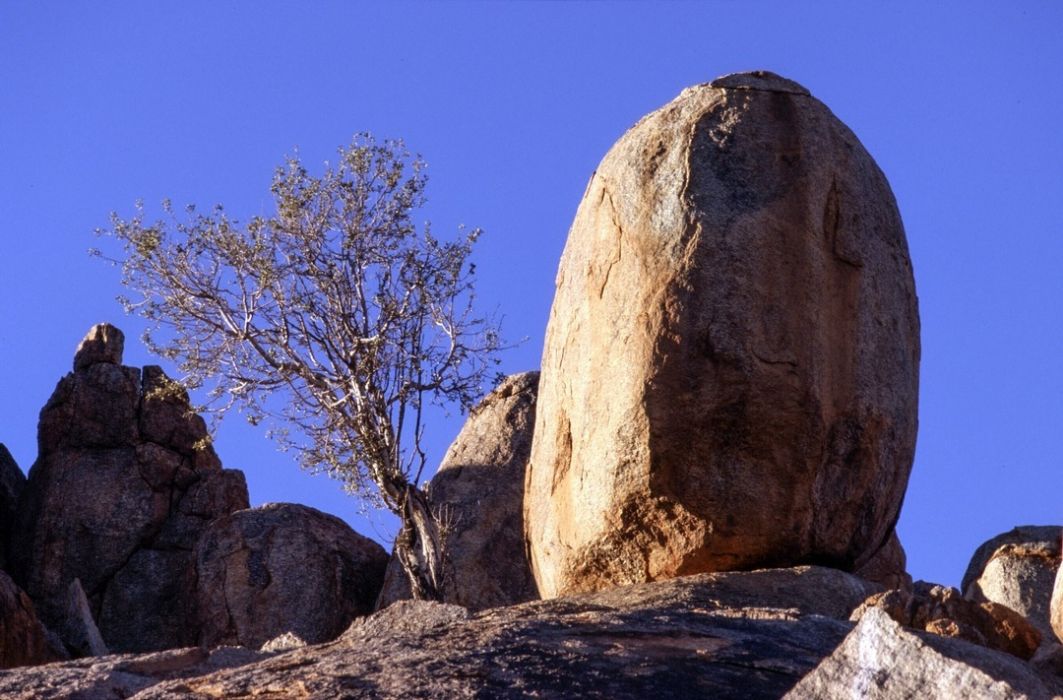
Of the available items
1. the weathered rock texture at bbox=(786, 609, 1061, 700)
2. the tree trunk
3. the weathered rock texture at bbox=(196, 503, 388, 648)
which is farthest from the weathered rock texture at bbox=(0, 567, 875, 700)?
the weathered rock texture at bbox=(196, 503, 388, 648)

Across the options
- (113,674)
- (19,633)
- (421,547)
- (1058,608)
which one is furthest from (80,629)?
(1058,608)

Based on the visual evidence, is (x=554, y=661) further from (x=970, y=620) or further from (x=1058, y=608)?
(x=970, y=620)

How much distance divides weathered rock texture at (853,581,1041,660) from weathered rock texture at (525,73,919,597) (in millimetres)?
2240

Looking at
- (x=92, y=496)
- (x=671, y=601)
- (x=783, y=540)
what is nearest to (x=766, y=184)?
(x=783, y=540)

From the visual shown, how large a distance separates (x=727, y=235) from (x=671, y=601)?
8.93ft

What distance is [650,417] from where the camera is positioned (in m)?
11.2

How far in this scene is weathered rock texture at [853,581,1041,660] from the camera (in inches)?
345

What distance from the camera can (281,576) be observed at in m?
21.5

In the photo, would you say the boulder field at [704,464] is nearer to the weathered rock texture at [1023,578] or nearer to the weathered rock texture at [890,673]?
the weathered rock texture at [890,673]

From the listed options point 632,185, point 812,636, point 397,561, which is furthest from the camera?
point 397,561

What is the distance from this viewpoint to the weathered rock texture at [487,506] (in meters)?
20.2

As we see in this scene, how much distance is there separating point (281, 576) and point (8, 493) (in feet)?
19.5

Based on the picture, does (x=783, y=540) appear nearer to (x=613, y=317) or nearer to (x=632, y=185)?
(x=613, y=317)

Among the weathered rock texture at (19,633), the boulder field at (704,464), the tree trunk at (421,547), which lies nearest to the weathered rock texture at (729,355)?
the boulder field at (704,464)
